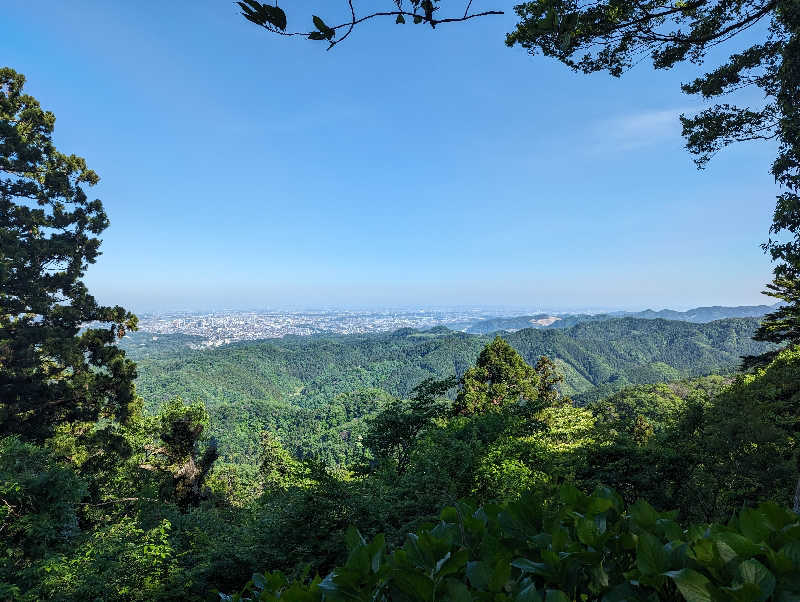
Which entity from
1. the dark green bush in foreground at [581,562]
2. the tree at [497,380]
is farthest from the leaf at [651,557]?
the tree at [497,380]

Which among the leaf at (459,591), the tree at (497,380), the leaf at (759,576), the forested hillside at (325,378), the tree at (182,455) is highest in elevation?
the leaf at (759,576)

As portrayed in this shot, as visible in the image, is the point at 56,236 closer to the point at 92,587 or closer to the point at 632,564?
the point at 92,587

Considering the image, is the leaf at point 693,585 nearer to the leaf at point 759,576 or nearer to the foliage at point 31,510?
the leaf at point 759,576

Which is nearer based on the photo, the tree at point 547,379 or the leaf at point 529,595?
the leaf at point 529,595

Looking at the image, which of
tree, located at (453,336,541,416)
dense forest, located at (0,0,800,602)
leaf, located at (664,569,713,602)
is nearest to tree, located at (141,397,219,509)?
dense forest, located at (0,0,800,602)

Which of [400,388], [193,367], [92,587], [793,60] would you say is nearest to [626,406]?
[793,60]

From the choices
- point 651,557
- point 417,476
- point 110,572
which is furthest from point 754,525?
point 417,476
